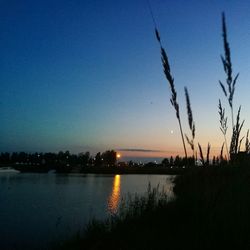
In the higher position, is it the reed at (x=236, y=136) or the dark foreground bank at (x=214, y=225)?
the reed at (x=236, y=136)

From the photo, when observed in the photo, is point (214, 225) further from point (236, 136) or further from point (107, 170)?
point (107, 170)

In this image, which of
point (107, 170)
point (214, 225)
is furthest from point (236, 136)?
point (107, 170)

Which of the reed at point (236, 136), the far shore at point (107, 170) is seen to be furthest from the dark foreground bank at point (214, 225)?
the far shore at point (107, 170)

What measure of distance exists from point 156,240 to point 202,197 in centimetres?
81

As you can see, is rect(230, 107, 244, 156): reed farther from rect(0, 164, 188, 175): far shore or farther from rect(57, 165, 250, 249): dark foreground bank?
rect(0, 164, 188, 175): far shore

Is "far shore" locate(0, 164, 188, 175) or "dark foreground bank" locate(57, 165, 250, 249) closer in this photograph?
"dark foreground bank" locate(57, 165, 250, 249)

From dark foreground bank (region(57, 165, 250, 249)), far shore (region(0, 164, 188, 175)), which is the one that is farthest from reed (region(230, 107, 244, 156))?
far shore (region(0, 164, 188, 175))

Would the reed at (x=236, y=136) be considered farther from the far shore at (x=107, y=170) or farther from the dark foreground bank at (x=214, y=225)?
the far shore at (x=107, y=170)

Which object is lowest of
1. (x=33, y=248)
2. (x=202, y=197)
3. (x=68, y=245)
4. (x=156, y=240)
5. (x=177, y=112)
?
(x=33, y=248)

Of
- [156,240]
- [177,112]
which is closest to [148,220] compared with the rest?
[156,240]

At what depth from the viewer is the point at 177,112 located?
3.71 m

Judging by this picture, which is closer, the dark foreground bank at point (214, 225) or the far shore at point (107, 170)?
the dark foreground bank at point (214, 225)

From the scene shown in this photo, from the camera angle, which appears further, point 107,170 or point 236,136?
point 107,170

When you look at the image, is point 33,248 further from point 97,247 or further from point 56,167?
point 56,167
